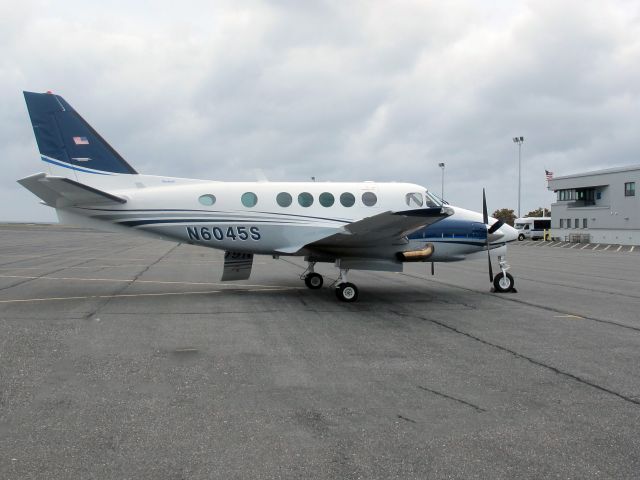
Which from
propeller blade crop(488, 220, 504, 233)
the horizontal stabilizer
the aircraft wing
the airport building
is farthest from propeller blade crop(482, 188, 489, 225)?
the airport building

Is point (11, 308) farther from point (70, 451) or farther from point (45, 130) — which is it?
point (70, 451)

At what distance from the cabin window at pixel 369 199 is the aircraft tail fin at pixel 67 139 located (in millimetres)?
6571

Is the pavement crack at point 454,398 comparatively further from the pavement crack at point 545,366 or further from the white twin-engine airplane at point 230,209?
the white twin-engine airplane at point 230,209

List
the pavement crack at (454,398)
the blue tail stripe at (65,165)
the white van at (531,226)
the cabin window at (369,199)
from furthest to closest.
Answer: the white van at (531,226) < the cabin window at (369,199) < the blue tail stripe at (65,165) < the pavement crack at (454,398)

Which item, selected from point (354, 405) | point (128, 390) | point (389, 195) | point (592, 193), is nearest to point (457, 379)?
point (354, 405)

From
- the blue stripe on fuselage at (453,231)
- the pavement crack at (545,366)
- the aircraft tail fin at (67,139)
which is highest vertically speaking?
the aircraft tail fin at (67,139)

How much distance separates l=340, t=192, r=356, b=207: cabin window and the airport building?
51.8m

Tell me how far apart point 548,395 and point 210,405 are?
3.78 m

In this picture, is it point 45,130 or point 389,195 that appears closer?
→ point 45,130

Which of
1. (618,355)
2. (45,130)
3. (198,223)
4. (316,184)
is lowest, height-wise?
(618,355)

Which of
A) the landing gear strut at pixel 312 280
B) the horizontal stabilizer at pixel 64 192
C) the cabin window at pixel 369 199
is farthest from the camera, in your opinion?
the landing gear strut at pixel 312 280

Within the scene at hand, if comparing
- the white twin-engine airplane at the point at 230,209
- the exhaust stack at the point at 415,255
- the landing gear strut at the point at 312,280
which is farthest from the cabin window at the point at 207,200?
the exhaust stack at the point at 415,255

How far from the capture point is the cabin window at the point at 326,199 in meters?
14.0

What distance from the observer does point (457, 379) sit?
6492mm
